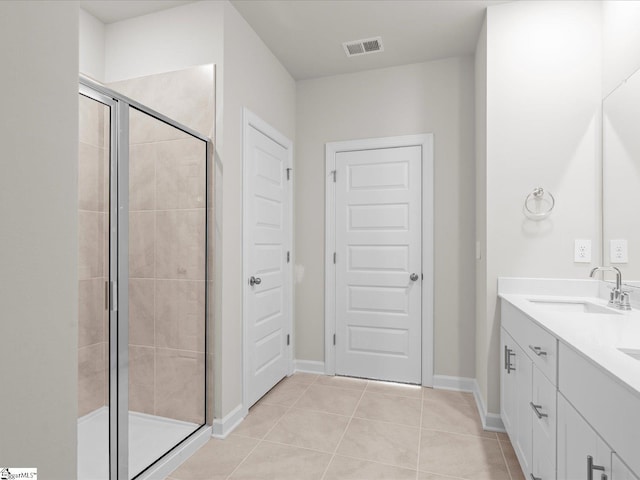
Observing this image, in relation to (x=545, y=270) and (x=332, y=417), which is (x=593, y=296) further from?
(x=332, y=417)

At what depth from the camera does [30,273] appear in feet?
2.01

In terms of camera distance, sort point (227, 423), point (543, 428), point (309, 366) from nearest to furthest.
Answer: point (543, 428)
point (227, 423)
point (309, 366)

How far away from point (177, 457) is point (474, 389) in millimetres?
2193

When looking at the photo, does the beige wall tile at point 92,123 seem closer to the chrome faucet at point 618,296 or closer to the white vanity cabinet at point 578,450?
the white vanity cabinet at point 578,450

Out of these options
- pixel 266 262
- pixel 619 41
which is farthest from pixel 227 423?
pixel 619 41

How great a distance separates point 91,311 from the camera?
5.42 ft

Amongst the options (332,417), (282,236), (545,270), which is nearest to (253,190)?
(282,236)

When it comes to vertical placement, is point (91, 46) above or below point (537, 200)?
above

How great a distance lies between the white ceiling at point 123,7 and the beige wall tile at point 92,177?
4.11 ft

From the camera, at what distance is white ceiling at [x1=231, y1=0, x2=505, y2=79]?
238cm

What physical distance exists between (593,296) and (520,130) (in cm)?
111

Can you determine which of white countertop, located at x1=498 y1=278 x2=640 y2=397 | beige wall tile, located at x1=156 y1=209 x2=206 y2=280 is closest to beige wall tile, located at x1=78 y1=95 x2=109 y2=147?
beige wall tile, located at x1=156 y1=209 x2=206 y2=280

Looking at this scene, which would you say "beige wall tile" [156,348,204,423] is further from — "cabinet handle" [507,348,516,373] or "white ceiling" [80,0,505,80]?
"white ceiling" [80,0,505,80]

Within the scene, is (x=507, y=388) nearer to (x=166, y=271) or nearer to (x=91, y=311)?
(x=166, y=271)
